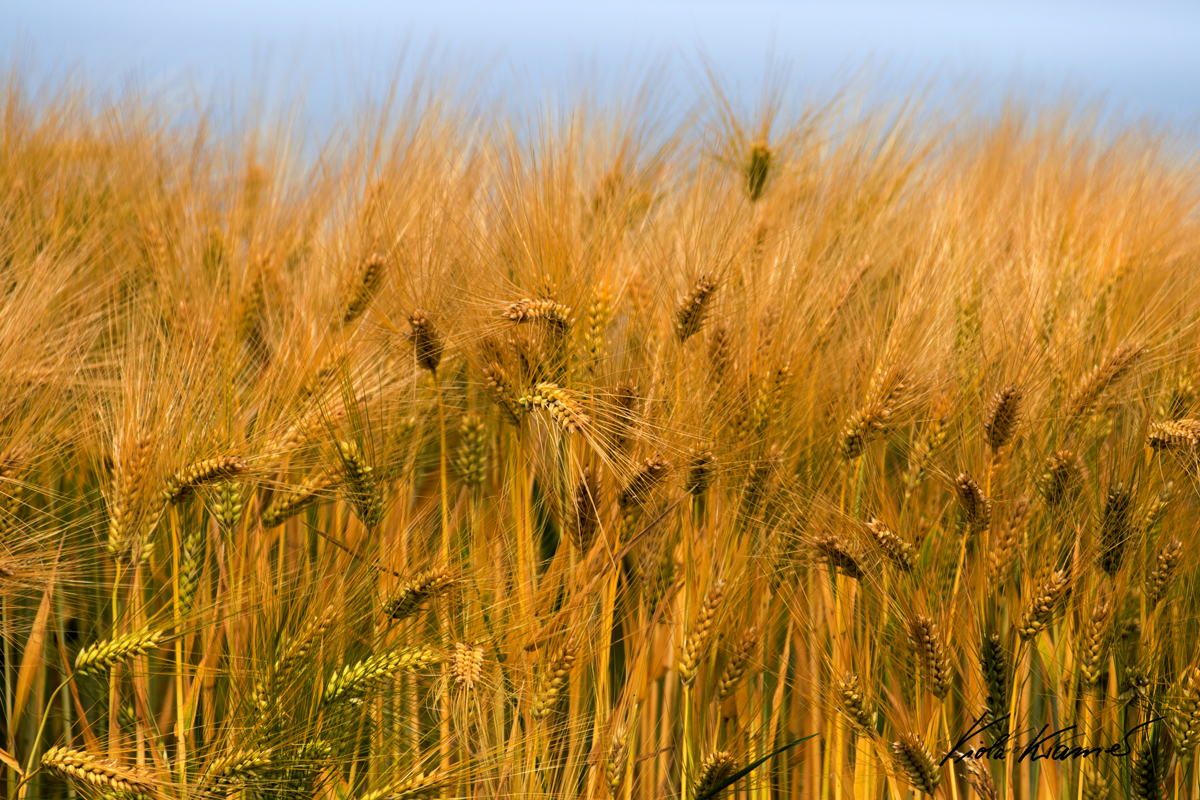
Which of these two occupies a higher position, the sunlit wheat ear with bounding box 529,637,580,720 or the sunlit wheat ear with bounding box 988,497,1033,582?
the sunlit wheat ear with bounding box 988,497,1033,582

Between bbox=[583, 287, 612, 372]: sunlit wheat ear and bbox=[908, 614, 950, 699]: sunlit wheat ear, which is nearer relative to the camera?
bbox=[908, 614, 950, 699]: sunlit wheat ear

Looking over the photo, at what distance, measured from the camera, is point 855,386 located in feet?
4.13

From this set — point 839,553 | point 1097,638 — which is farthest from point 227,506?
point 1097,638

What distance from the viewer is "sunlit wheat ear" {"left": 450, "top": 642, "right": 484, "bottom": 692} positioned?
96cm

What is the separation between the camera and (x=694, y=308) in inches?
46.9

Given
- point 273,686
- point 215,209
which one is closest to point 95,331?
point 215,209

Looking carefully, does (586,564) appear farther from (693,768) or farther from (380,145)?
(380,145)

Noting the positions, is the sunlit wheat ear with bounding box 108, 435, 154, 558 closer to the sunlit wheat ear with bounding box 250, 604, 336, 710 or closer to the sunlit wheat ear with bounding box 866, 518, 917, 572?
the sunlit wheat ear with bounding box 250, 604, 336, 710

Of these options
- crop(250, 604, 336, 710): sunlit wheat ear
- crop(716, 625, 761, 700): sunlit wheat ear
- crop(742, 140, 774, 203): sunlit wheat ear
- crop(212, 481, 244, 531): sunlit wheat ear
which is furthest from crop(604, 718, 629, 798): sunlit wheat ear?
crop(742, 140, 774, 203): sunlit wheat ear

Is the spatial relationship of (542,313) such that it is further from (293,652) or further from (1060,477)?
(1060,477)

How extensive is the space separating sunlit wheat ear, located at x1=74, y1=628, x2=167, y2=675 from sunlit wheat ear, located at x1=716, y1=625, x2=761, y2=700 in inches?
28.1

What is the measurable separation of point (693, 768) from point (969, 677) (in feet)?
1.44

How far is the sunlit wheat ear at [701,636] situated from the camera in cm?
110
